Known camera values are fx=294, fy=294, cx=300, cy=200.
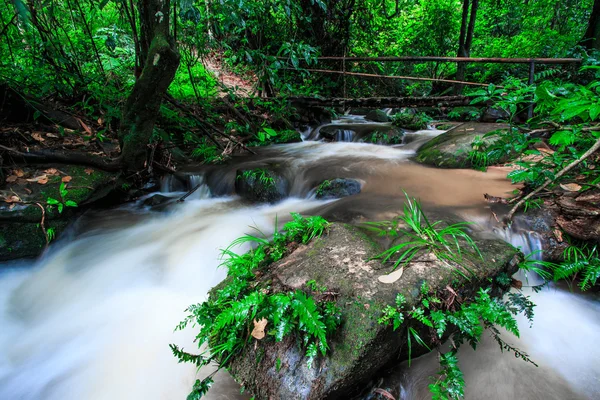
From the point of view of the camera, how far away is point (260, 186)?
4543mm

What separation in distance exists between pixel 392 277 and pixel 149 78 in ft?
10.4

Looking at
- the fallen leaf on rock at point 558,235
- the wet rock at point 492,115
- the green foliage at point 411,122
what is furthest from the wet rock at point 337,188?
the wet rock at point 492,115

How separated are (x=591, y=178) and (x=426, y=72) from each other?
34.7ft

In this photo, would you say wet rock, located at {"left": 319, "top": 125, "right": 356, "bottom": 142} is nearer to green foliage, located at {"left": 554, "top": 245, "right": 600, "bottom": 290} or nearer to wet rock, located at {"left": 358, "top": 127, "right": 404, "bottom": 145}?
wet rock, located at {"left": 358, "top": 127, "right": 404, "bottom": 145}

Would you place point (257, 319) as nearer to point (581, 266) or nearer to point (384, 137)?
point (581, 266)

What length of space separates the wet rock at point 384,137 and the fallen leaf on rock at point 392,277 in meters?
5.40

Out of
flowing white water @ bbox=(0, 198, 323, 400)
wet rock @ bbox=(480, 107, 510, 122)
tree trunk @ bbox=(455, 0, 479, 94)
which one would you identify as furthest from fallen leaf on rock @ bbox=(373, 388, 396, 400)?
tree trunk @ bbox=(455, 0, 479, 94)

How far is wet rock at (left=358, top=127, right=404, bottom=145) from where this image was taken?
695cm

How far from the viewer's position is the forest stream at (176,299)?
199cm

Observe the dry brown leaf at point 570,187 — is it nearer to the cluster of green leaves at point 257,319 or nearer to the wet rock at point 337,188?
the wet rock at point 337,188

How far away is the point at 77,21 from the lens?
214 inches

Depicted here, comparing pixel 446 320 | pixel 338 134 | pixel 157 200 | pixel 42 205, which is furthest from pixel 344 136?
pixel 446 320

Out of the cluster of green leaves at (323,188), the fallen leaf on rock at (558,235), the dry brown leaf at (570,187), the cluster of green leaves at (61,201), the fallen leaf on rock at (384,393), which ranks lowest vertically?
the fallen leaf on rock at (384,393)

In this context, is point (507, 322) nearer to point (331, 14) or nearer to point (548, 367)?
point (548, 367)
